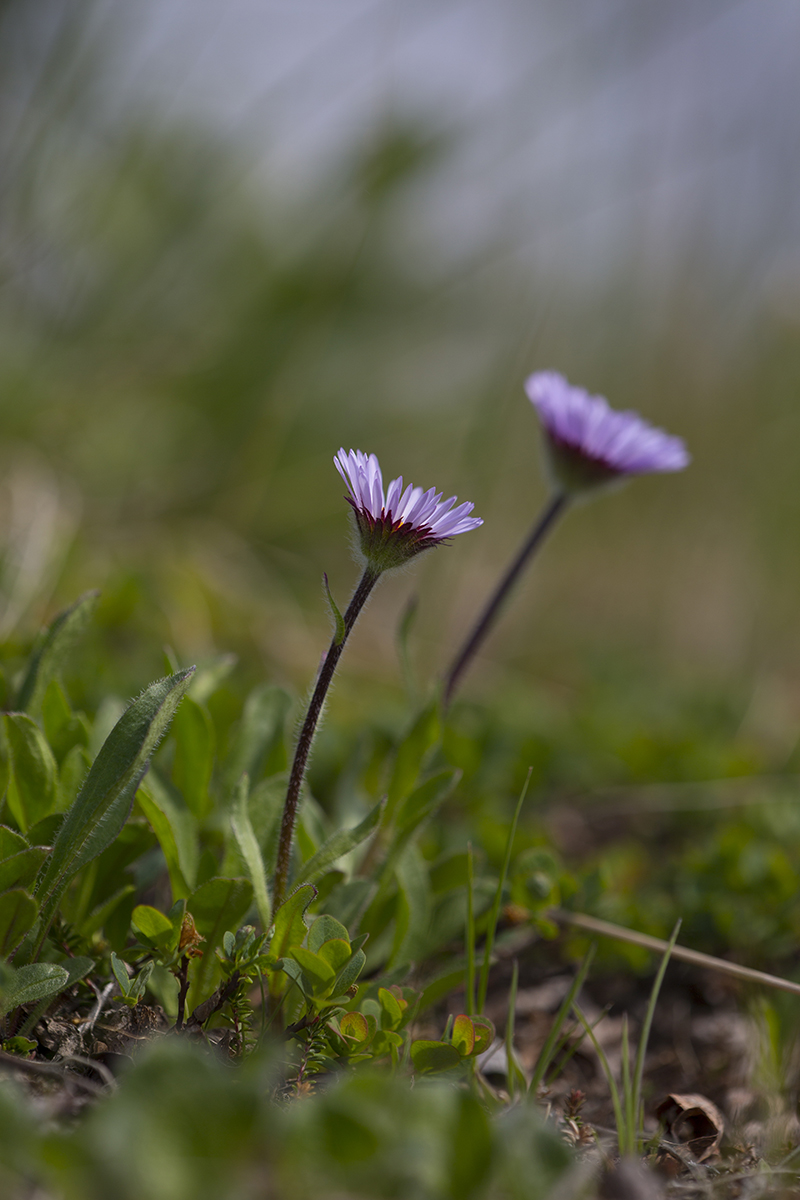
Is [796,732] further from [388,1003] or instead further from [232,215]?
[232,215]

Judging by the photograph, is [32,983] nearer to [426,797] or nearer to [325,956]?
[325,956]

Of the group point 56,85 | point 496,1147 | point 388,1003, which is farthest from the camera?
point 56,85

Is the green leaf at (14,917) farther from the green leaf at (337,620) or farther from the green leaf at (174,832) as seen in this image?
the green leaf at (337,620)

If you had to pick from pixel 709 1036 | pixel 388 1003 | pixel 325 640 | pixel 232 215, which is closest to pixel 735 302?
pixel 232 215

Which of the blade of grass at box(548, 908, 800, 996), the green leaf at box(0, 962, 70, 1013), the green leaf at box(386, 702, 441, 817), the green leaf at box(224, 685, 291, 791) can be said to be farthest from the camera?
the green leaf at box(224, 685, 291, 791)

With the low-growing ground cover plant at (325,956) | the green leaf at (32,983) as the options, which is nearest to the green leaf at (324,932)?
the low-growing ground cover plant at (325,956)

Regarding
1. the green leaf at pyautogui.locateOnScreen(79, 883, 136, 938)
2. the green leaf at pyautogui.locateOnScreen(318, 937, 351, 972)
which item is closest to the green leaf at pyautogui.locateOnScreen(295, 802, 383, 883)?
the green leaf at pyautogui.locateOnScreen(318, 937, 351, 972)

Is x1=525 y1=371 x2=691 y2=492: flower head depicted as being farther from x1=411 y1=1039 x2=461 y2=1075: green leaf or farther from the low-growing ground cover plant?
x1=411 y1=1039 x2=461 y2=1075: green leaf
